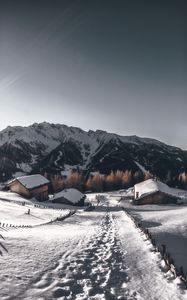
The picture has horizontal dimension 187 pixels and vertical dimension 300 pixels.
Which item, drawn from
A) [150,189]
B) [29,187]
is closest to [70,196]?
[29,187]

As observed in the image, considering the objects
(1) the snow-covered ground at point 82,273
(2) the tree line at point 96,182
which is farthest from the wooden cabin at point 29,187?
(1) the snow-covered ground at point 82,273

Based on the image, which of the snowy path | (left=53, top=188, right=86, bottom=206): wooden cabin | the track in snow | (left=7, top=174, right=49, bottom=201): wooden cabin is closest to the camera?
the track in snow

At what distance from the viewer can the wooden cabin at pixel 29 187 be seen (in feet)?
305

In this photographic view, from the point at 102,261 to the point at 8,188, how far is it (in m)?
89.7

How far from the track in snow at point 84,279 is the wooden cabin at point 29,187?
78317 mm

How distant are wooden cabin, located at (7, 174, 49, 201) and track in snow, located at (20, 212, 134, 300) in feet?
257

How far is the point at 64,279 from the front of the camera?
11.8 metres

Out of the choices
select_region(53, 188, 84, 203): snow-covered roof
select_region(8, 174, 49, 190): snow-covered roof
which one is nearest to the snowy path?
select_region(53, 188, 84, 203): snow-covered roof

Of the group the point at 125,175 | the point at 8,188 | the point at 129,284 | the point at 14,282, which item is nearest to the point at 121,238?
the point at 129,284

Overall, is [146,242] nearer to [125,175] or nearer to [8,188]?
[8,188]

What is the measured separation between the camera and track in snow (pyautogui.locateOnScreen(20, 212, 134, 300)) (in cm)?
1016

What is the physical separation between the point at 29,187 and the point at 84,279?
273ft

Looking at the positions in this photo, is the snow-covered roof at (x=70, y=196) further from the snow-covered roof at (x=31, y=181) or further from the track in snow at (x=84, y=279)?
the track in snow at (x=84, y=279)

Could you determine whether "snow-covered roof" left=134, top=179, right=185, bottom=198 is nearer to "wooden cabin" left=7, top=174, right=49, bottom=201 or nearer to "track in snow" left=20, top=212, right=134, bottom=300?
"wooden cabin" left=7, top=174, right=49, bottom=201
